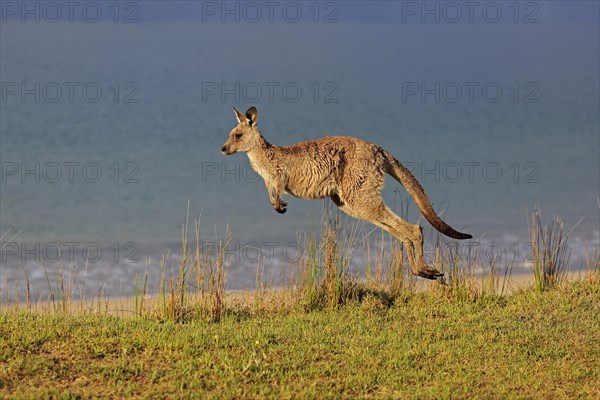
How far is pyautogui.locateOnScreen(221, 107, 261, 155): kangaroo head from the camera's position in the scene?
1055 cm

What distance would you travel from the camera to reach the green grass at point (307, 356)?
7.98 meters

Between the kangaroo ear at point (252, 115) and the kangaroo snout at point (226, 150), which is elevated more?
the kangaroo ear at point (252, 115)

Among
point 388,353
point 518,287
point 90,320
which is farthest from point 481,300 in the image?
point 90,320

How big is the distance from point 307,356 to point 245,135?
291 centimetres

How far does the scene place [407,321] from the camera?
1053cm

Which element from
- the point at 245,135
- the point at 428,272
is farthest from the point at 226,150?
the point at 428,272

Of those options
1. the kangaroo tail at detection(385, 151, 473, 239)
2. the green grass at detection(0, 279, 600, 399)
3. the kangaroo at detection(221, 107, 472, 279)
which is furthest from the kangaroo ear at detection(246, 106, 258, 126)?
the green grass at detection(0, 279, 600, 399)

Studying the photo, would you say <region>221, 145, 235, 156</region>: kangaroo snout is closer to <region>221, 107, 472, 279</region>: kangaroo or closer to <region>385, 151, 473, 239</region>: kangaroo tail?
<region>221, 107, 472, 279</region>: kangaroo

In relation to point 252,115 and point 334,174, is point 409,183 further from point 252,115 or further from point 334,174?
point 252,115

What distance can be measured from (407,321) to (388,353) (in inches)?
63.9

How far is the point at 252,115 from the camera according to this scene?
34.6ft

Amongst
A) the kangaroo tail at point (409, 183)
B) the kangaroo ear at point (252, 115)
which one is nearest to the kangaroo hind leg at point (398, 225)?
the kangaroo tail at point (409, 183)

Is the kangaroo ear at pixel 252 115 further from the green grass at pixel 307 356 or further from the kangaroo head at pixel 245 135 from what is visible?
the green grass at pixel 307 356

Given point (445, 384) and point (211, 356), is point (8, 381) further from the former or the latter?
point (445, 384)
